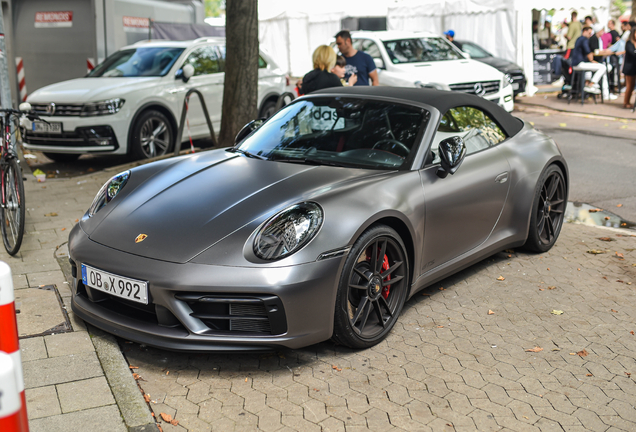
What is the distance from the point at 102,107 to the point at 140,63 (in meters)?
1.65

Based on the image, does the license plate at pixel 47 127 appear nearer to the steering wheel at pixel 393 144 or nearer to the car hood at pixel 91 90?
the car hood at pixel 91 90

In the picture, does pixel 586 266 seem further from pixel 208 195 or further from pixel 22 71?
pixel 22 71

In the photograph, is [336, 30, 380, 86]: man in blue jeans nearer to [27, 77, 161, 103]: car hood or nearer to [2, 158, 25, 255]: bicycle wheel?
[27, 77, 161, 103]: car hood

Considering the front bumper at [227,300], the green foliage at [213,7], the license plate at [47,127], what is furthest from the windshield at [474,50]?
the green foliage at [213,7]

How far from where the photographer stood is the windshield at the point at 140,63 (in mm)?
10484

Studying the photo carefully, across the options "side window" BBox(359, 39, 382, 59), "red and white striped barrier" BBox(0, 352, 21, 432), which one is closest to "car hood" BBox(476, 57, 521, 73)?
"side window" BBox(359, 39, 382, 59)

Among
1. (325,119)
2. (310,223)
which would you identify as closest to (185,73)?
(325,119)

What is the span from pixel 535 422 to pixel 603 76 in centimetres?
1623

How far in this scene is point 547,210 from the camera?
5.77m

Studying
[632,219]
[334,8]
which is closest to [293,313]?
[632,219]

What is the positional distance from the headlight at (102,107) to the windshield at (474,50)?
10953mm

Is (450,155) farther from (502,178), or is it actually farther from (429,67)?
(429,67)

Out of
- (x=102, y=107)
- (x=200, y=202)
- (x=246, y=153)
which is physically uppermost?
(x=102, y=107)

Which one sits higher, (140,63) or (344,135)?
(140,63)
